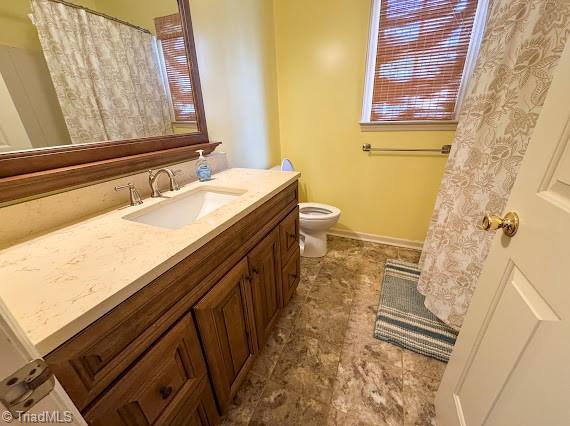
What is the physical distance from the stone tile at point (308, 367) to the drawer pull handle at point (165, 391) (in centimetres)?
65

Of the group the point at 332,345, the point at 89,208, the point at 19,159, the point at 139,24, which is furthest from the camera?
the point at 332,345

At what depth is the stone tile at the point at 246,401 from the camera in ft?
3.31

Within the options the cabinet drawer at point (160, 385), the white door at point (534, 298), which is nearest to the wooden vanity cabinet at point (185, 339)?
the cabinet drawer at point (160, 385)

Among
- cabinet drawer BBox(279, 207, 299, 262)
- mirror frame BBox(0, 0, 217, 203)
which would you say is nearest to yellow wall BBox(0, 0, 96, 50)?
mirror frame BBox(0, 0, 217, 203)

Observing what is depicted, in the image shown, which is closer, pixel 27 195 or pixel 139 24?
pixel 27 195

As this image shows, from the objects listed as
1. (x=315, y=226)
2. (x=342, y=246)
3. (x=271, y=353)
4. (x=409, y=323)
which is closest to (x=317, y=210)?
(x=315, y=226)

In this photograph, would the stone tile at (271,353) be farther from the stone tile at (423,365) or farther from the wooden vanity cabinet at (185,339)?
the stone tile at (423,365)

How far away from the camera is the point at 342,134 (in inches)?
81.2

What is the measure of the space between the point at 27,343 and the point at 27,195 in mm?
709

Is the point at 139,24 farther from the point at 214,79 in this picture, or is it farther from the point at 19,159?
the point at 19,159

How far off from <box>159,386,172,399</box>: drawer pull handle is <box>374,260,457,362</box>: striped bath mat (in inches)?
44.0

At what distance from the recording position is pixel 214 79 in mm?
1432

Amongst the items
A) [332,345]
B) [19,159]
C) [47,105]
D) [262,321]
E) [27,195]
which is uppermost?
[47,105]

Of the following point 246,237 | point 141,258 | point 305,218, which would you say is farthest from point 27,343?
point 305,218
